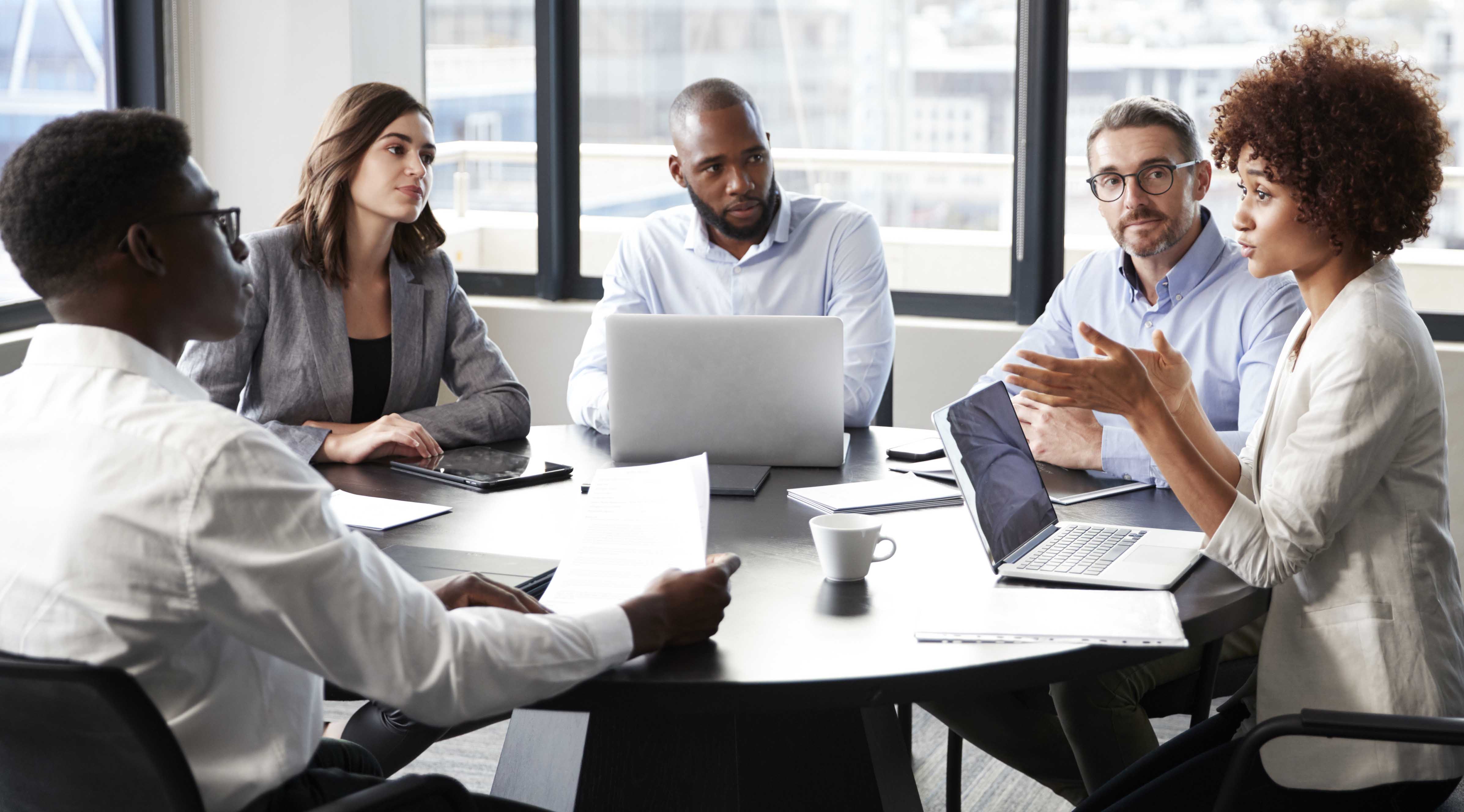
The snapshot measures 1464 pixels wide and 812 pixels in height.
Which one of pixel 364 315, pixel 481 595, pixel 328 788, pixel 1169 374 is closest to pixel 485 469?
pixel 364 315

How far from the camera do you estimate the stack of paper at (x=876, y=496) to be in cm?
180

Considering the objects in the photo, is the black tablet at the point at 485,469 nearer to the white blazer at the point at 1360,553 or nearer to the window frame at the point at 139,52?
the white blazer at the point at 1360,553

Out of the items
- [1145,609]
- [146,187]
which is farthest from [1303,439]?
[146,187]

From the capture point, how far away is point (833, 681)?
117 centimetres

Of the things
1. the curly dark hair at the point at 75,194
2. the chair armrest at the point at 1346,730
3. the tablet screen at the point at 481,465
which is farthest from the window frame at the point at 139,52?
the chair armrest at the point at 1346,730

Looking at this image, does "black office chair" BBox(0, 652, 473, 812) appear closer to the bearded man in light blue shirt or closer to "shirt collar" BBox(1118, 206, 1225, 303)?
the bearded man in light blue shirt

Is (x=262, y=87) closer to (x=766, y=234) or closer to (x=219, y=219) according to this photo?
(x=766, y=234)

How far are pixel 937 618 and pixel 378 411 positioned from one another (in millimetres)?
1502

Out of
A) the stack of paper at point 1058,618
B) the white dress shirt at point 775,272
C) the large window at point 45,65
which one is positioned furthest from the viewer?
the large window at point 45,65

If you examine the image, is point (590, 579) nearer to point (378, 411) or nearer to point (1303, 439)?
point (1303, 439)

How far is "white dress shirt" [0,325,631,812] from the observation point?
0.98 m

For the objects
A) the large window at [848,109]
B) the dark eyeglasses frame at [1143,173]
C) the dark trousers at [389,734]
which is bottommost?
the dark trousers at [389,734]

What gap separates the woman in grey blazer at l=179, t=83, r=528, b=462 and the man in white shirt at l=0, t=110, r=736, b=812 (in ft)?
3.54

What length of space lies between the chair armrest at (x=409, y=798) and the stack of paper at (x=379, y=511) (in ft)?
1.92
